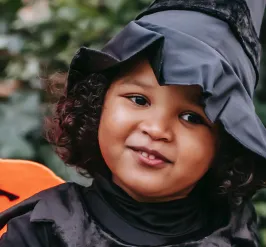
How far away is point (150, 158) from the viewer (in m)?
1.07

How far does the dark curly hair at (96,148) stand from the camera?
1158 mm

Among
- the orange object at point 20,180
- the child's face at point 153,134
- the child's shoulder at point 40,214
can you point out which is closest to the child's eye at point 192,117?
the child's face at point 153,134

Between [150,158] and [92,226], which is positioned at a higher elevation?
[150,158]

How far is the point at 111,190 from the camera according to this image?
116cm

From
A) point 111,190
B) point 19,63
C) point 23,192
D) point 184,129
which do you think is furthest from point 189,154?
point 19,63

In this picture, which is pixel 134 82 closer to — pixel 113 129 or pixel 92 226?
pixel 113 129

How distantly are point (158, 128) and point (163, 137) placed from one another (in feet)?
0.05

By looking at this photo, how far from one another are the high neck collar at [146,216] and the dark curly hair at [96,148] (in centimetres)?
5

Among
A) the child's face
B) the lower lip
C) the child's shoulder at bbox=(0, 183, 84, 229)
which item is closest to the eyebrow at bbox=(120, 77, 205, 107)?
the child's face

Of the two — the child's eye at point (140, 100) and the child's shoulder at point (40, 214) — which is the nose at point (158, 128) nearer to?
the child's eye at point (140, 100)

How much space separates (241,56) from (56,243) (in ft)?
1.35

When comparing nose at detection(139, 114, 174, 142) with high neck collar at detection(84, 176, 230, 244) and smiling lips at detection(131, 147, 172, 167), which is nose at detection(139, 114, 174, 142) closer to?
smiling lips at detection(131, 147, 172, 167)

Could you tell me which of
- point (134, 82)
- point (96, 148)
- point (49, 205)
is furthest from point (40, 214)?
point (134, 82)

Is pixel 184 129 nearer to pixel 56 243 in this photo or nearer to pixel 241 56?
pixel 241 56
